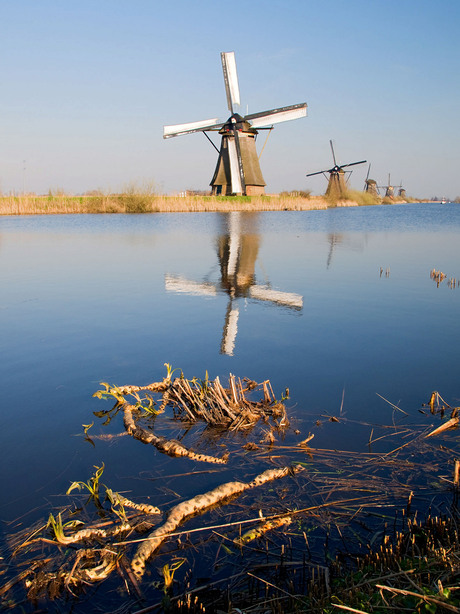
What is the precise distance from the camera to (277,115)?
107ft

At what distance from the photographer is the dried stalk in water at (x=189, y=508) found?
2.08 m

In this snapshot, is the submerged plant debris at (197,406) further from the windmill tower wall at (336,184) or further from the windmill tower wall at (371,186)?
the windmill tower wall at (371,186)

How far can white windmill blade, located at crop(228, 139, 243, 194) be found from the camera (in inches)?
1355

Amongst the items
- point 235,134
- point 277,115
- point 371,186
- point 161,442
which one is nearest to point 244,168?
point 235,134

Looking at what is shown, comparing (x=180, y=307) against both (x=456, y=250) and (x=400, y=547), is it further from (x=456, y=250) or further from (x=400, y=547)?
(x=456, y=250)

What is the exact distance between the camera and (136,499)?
2.55 metres

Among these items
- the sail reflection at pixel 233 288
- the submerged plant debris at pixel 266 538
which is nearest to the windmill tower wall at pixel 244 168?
the sail reflection at pixel 233 288

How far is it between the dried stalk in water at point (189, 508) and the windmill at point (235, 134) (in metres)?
32.8

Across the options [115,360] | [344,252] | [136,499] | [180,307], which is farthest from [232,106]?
[136,499]

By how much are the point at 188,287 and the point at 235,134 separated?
27.7 metres

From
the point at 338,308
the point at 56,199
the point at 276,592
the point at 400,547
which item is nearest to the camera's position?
the point at 276,592

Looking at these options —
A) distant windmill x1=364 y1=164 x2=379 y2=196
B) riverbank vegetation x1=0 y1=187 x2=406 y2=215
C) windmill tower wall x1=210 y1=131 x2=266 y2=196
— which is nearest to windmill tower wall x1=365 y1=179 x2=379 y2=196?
distant windmill x1=364 y1=164 x2=379 y2=196

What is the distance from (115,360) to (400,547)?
344 cm

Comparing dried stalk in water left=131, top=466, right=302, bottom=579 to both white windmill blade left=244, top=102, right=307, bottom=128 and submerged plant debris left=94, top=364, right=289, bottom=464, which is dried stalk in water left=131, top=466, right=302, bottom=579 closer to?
submerged plant debris left=94, top=364, right=289, bottom=464
